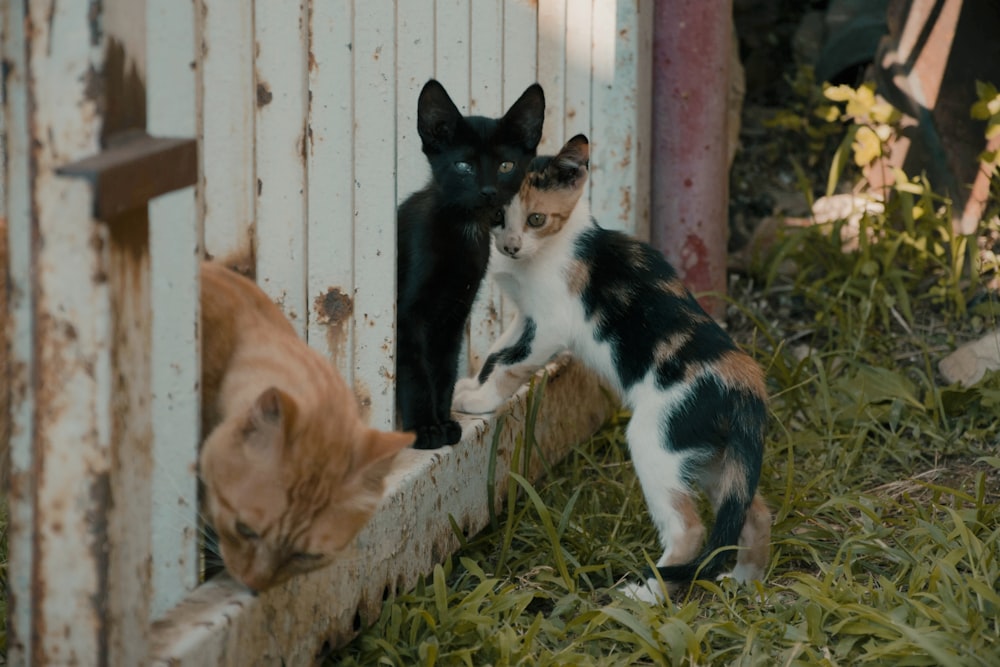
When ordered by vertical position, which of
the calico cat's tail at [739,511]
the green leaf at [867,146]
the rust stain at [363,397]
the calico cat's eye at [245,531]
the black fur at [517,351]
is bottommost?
the calico cat's tail at [739,511]

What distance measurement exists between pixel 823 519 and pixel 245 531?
7.07 feet

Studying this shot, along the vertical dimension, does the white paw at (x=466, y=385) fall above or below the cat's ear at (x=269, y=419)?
below

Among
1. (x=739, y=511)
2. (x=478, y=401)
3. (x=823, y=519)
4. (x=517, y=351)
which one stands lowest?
(x=823, y=519)

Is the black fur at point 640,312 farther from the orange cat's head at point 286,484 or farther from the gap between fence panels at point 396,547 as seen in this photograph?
the orange cat's head at point 286,484

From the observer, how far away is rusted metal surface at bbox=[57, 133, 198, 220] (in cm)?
Result: 184

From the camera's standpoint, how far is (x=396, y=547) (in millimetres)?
3145

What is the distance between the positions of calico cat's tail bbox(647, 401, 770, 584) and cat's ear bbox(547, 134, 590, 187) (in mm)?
919

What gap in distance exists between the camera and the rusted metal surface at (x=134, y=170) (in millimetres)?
1837

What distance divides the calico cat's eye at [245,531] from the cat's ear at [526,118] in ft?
5.67

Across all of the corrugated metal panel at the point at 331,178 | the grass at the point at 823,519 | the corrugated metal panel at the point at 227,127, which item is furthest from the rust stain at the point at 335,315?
the grass at the point at 823,519

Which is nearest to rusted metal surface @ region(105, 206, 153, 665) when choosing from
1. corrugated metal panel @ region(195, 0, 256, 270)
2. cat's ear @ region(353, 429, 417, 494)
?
cat's ear @ region(353, 429, 417, 494)

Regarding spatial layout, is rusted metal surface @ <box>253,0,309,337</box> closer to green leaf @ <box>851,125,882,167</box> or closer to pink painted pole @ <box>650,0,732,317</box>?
pink painted pole @ <box>650,0,732,317</box>

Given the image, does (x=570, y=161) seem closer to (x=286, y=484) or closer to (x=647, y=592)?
(x=647, y=592)

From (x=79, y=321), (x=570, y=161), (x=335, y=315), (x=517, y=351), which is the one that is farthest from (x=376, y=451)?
(x=570, y=161)
